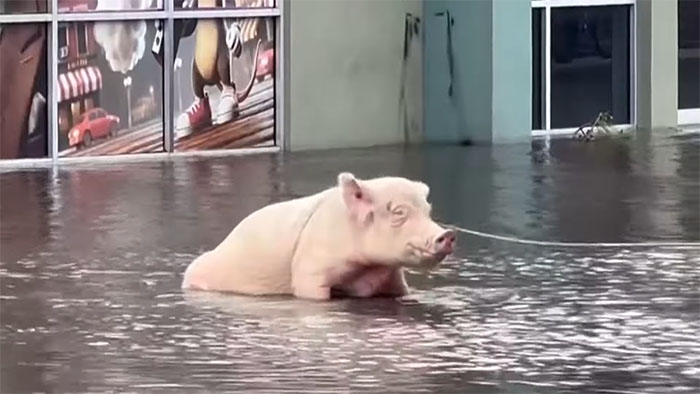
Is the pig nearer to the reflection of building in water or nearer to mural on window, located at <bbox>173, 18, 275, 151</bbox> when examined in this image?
the reflection of building in water

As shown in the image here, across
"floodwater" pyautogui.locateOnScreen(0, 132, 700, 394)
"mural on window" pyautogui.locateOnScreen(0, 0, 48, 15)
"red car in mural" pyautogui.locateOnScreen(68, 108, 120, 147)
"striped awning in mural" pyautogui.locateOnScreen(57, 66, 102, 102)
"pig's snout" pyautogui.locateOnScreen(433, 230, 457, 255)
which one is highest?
"mural on window" pyautogui.locateOnScreen(0, 0, 48, 15)

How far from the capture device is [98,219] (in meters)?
14.3

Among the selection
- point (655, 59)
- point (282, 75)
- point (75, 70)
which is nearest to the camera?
point (75, 70)

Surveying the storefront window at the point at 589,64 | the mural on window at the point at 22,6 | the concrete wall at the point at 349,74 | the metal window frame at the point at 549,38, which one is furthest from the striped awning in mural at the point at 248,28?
the storefront window at the point at 589,64

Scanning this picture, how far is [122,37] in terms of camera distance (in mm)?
20000

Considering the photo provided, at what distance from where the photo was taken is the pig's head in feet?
31.2

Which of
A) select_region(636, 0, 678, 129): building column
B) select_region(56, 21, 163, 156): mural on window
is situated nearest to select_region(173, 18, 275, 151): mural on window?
select_region(56, 21, 163, 156): mural on window

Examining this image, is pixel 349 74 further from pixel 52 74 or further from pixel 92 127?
pixel 52 74

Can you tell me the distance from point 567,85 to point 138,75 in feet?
19.1

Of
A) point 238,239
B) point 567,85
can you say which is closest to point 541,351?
point 238,239

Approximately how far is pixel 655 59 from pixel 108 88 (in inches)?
287

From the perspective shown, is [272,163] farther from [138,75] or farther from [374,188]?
[374,188]

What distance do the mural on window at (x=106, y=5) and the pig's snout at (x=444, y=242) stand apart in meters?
10.9

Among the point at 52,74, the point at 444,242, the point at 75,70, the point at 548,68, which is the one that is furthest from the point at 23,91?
the point at 444,242
